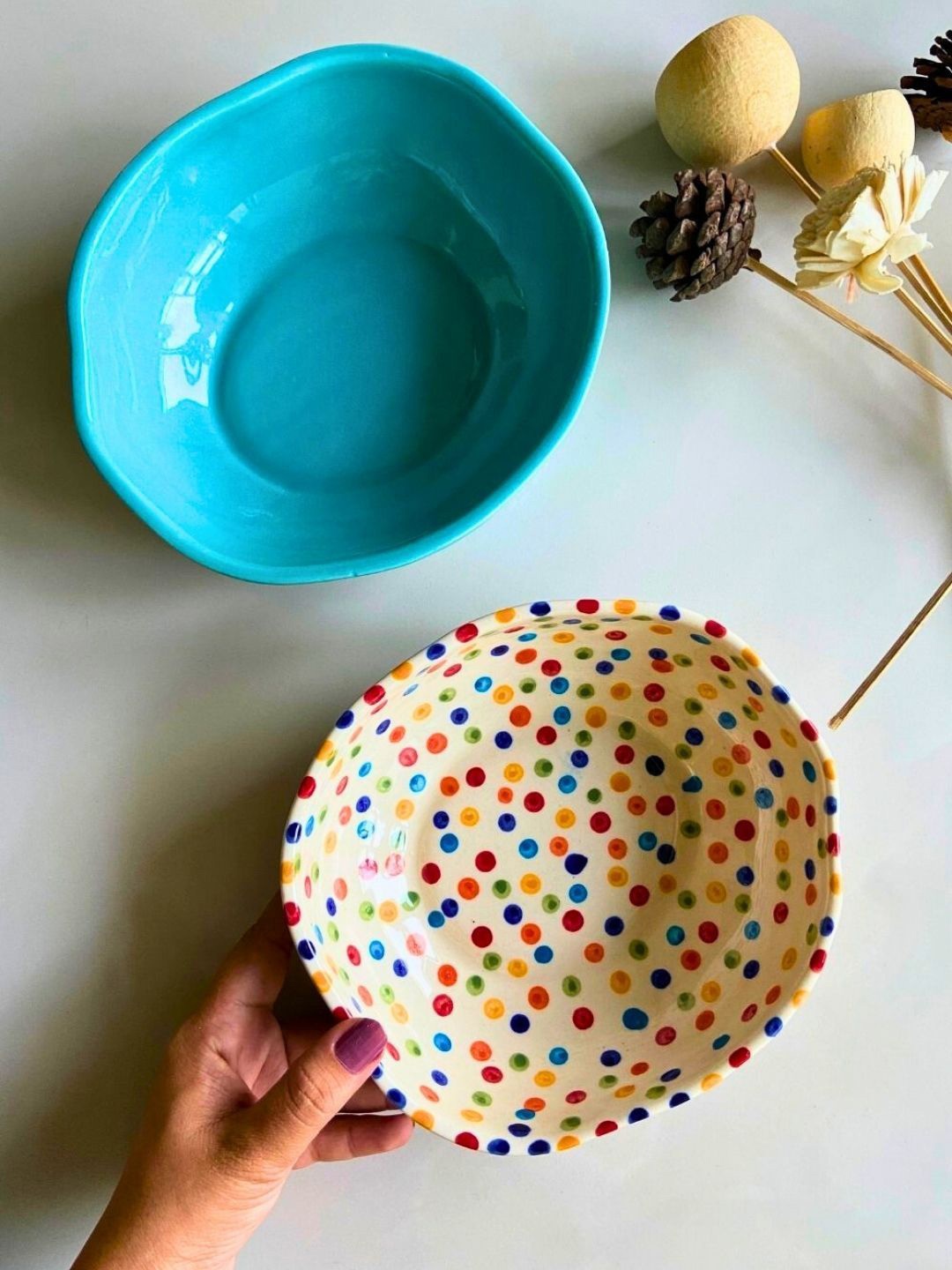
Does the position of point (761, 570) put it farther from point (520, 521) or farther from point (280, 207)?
point (280, 207)

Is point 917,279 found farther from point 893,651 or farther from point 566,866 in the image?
point 566,866

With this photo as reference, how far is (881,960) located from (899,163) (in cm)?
55

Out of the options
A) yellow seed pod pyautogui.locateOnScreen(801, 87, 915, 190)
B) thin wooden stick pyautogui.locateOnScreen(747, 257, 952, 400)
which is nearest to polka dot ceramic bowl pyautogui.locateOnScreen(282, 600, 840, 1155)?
thin wooden stick pyautogui.locateOnScreen(747, 257, 952, 400)

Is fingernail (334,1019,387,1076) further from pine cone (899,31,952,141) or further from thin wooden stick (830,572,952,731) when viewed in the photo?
pine cone (899,31,952,141)

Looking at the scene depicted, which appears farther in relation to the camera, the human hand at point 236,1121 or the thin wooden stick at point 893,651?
the thin wooden stick at point 893,651

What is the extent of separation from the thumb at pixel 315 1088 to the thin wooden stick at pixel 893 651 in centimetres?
38

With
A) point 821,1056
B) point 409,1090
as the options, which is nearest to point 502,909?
point 409,1090

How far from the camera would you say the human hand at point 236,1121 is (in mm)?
598

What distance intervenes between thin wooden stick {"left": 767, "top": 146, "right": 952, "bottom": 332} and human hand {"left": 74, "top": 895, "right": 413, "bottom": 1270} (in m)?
0.60

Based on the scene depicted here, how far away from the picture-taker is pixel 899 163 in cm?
71

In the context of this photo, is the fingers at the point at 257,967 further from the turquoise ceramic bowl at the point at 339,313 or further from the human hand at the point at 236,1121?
the turquoise ceramic bowl at the point at 339,313

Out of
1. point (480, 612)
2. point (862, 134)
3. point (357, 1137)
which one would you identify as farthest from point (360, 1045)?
point (862, 134)

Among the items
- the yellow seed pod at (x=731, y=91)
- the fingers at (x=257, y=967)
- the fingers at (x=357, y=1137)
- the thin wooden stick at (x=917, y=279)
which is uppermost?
the yellow seed pod at (x=731, y=91)

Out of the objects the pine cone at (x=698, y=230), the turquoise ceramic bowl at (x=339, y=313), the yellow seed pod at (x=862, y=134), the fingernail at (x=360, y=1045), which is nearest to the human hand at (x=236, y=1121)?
the fingernail at (x=360, y=1045)
